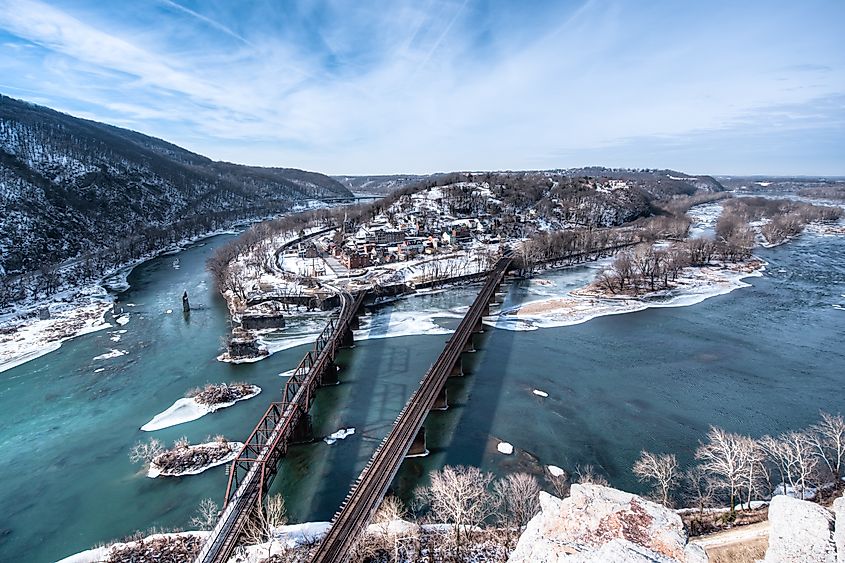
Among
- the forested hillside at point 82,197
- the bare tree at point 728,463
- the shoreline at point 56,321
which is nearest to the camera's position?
the bare tree at point 728,463

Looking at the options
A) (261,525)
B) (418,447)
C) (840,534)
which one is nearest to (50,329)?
(261,525)

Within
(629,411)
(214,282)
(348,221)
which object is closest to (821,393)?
(629,411)

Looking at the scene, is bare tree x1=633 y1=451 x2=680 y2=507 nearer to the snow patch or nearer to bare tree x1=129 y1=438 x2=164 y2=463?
the snow patch

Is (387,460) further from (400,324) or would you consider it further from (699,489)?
(400,324)

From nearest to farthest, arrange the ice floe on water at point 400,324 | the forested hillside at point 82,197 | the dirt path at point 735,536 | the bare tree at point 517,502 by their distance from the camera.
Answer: the dirt path at point 735,536 → the bare tree at point 517,502 → the ice floe on water at point 400,324 → the forested hillside at point 82,197

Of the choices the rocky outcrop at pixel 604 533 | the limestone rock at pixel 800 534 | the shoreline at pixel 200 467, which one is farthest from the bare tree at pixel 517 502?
the shoreline at pixel 200 467

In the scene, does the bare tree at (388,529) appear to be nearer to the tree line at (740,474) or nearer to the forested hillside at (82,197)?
the tree line at (740,474)

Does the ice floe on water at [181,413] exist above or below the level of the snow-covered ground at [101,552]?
above
